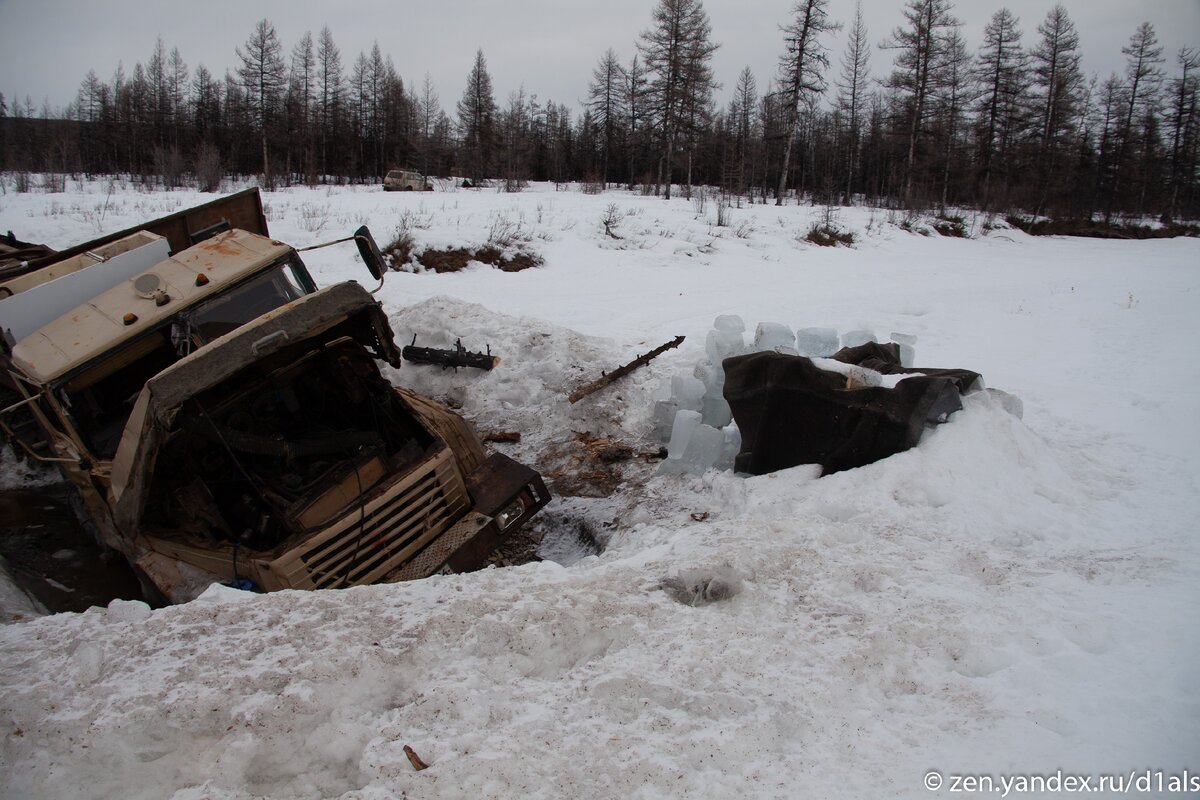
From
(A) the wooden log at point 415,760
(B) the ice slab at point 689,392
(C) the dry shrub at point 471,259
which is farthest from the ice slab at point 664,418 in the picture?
(C) the dry shrub at point 471,259

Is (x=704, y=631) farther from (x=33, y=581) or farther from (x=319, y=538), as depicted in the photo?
(x=33, y=581)

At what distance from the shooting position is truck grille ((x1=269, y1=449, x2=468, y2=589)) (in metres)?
3.85

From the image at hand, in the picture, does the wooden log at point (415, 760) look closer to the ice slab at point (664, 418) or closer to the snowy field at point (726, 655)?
the snowy field at point (726, 655)

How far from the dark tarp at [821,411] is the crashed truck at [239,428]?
1891mm

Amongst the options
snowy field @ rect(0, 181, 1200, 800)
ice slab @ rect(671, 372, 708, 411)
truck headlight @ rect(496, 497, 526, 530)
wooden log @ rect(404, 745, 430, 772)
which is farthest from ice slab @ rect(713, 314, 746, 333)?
wooden log @ rect(404, 745, 430, 772)

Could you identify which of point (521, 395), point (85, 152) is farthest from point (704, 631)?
point (85, 152)

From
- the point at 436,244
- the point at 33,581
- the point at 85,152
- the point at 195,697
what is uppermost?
the point at 85,152

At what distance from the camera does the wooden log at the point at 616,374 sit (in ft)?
23.5

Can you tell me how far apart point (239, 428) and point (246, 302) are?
96 centimetres

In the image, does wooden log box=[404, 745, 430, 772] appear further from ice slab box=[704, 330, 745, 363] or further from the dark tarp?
ice slab box=[704, 330, 745, 363]

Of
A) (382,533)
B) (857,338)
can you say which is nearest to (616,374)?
(857,338)

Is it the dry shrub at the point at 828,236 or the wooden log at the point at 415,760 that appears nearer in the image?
the wooden log at the point at 415,760

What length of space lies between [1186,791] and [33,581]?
6.97 metres

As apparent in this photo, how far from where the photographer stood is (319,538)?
3889 millimetres
